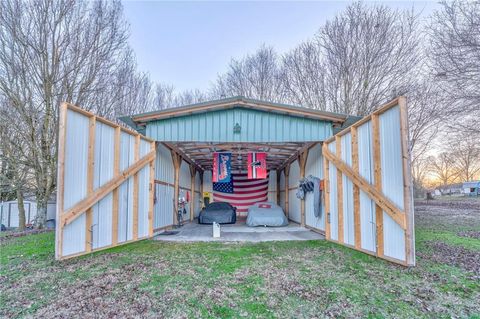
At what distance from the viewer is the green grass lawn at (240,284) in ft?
9.71

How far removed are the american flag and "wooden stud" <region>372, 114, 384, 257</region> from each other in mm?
11168

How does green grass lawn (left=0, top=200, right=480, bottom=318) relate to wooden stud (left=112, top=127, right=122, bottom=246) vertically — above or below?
below

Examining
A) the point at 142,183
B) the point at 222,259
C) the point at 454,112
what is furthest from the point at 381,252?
the point at 454,112

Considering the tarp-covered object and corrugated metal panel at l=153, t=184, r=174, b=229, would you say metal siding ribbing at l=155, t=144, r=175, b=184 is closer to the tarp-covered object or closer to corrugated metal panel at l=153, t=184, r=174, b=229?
corrugated metal panel at l=153, t=184, r=174, b=229

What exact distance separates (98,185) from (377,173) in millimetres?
5599

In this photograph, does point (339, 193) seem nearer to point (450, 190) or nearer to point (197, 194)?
point (197, 194)

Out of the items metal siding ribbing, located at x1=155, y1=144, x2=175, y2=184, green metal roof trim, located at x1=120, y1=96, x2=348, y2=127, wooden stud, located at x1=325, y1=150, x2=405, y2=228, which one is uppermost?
green metal roof trim, located at x1=120, y1=96, x2=348, y2=127

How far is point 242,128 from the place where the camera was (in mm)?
7805

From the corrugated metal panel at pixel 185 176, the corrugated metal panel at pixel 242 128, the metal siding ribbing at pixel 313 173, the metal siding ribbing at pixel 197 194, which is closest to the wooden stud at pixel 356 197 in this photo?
the corrugated metal panel at pixel 242 128

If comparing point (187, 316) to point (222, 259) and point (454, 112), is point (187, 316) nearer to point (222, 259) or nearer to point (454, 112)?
point (222, 259)

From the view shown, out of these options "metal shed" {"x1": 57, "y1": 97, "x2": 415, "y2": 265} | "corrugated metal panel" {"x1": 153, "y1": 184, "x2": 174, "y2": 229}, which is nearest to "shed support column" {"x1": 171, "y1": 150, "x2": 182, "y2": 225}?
"metal shed" {"x1": 57, "y1": 97, "x2": 415, "y2": 265}

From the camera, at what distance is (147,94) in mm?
17562

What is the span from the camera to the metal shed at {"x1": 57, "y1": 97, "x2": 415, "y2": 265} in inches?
184

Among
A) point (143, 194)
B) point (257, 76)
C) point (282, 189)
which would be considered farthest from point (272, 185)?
point (143, 194)
